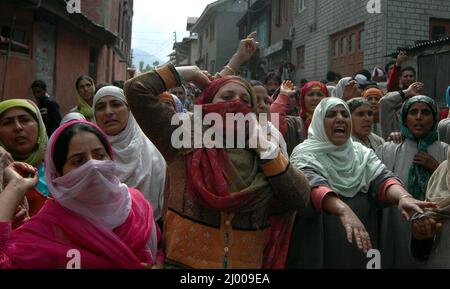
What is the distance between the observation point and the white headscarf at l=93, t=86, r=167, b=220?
8.72ft

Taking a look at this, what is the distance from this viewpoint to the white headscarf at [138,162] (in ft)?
8.72

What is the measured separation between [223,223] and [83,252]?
1.81 ft

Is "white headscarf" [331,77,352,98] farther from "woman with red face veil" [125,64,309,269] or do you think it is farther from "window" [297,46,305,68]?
"window" [297,46,305,68]

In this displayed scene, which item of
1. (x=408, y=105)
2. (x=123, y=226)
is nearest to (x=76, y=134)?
(x=123, y=226)

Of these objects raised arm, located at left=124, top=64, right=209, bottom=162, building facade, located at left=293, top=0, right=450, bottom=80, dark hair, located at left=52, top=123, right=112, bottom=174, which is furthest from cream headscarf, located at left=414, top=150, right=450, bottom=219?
building facade, located at left=293, top=0, right=450, bottom=80

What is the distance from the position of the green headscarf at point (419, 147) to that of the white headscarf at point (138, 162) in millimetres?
1585

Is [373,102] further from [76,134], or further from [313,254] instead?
[76,134]

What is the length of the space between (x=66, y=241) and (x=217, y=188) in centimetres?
60

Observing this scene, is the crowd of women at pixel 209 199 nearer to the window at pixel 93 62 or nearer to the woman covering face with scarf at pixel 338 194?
the woman covering face with scarf at pixel 338 194

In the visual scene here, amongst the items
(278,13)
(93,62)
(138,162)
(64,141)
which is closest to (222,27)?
(278,13)

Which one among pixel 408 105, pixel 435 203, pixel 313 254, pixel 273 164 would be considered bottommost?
pixel 313 254

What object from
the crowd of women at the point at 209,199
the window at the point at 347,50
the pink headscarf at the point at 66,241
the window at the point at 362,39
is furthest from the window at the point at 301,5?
the pink headscarf at the point at 66,241

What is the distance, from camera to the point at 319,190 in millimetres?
2062

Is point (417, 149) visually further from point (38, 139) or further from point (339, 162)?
point (38, 139)
